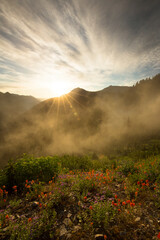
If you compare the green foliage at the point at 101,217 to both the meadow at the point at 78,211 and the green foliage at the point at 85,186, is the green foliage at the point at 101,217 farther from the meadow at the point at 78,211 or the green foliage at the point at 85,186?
the green foliage at the point at 85,186

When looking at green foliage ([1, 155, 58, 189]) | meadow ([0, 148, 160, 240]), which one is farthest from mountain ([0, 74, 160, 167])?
meadow ([0, 148, 160, 240])

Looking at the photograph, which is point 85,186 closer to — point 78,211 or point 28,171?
point 78,211

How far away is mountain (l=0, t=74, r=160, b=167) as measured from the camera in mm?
25562

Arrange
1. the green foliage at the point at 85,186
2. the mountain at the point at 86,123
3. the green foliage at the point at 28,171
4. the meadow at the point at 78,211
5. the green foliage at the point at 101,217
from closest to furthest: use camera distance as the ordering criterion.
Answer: the meadow at the point at 78,211, the green foliage at the point at 101,217, the green foliage at the point at 85,186, the green foliage at the point at 28,171, the mountain at the point at 86,123

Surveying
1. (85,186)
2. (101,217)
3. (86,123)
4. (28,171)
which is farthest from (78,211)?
(86,123)

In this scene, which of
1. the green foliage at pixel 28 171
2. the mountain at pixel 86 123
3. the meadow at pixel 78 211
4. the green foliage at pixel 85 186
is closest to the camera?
the meadow at pixel 78 211

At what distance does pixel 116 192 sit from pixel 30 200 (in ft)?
9.33

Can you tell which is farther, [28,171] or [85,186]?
[28,171]

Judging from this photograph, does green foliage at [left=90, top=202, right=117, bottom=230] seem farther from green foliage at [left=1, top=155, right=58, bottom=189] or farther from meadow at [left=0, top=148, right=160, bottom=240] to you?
green foliage at [left=1, top=155, right=58, bottom=189]

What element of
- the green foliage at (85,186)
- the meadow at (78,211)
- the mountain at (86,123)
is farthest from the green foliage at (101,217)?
the mountain at (86,123)

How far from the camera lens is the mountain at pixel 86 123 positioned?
2556 centimetres

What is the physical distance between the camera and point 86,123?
41062 millimetres

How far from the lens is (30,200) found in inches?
142

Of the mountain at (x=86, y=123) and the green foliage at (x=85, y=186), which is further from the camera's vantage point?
the mountain at (x=86, y=123)
